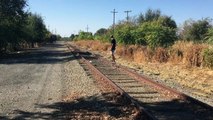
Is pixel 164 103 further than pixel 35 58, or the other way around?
pixel 35 58

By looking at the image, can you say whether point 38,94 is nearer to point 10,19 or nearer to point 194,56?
point 194,56

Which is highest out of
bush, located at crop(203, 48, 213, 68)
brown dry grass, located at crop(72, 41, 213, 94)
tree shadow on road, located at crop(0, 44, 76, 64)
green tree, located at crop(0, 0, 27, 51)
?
green tree, located at crop(0, 0, 27, 51)

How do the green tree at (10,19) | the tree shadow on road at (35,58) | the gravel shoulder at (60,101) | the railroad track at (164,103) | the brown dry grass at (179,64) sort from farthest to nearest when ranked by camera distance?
the green tree at (10,19), the tree shadow on road at (35,58), the brown dry grass at (179,64), the gravel shoulder at (60,101), the railroad track at (164,103)

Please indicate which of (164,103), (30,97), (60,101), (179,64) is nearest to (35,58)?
(179,64)

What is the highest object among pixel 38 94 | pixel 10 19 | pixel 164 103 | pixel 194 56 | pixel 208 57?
pixel 10 19

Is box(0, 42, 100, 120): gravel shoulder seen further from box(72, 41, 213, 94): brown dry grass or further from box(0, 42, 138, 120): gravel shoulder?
box(72, 41, 213, 94): brown dry grass

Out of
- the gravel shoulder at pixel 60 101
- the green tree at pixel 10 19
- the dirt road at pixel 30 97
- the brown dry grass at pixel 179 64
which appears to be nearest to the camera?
the gravel shoulder at pixel 60 101

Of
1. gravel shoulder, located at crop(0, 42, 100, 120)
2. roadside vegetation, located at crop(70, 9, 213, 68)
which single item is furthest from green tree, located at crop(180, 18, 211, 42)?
gravel shoulder, located at crop(0, 42, 100, 120)

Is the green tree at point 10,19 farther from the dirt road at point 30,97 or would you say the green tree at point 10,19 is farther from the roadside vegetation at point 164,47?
the dirt road at point 30,97

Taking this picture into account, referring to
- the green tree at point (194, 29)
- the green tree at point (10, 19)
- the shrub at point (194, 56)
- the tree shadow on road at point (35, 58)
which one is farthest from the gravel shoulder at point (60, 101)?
the green tree at point (194, 29)

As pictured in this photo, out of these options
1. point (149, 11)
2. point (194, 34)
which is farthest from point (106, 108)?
point (149, 11)

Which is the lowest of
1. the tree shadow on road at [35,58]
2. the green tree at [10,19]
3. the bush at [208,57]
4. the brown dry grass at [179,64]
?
the tree shadow on road at [35,58]

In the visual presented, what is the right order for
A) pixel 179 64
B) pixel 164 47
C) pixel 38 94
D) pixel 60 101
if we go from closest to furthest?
pixel 60 101, pixel 38 94, pixel 179 64, pixel 164 47

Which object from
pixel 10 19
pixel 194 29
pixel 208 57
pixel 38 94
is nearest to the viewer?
pixel 38 94
